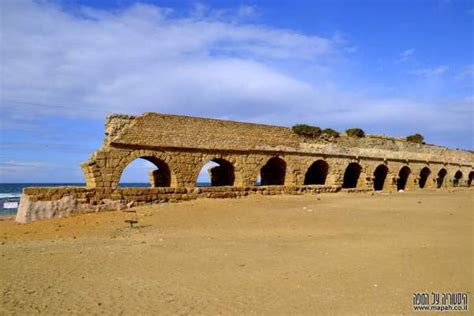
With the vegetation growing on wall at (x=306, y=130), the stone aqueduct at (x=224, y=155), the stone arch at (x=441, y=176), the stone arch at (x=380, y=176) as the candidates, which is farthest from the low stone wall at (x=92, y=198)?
the stone arch at (x=441, y=176)

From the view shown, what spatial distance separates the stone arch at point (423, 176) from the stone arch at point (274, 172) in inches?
517

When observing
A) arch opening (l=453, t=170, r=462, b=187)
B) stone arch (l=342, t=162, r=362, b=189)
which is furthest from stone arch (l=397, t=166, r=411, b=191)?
arch opening (l=453, t=170, r=462, b=187)

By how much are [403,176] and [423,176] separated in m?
2.92

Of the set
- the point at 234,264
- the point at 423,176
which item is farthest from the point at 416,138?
the point at 234,264

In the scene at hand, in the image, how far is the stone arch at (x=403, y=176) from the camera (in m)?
27.3

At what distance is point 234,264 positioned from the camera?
648 centimetres

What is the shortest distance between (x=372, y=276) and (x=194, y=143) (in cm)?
1143

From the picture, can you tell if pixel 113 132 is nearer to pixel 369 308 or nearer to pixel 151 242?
pixel 151 242

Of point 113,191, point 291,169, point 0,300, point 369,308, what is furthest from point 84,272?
point 291,169

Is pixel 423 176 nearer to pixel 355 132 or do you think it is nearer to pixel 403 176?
pixel 403 176

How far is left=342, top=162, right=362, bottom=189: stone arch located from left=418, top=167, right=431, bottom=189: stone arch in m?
5.81

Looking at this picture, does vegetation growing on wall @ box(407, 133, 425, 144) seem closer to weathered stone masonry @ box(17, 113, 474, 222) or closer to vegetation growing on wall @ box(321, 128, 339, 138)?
weathered stone masonry @ box(17, 113, 474, 222)

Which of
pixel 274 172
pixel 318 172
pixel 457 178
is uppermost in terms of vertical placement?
pixel 457 178

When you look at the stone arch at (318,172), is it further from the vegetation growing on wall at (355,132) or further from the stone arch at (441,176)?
the stone arch at (441,176)
